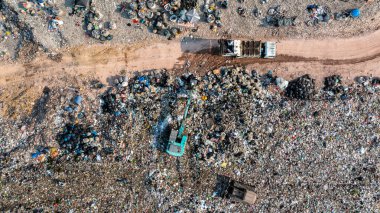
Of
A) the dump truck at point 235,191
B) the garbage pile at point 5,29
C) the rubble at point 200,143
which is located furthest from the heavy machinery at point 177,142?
the garbage pile at point 5,29

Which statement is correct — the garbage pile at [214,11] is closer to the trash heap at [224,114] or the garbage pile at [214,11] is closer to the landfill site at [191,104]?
the landfill site at [191,104]

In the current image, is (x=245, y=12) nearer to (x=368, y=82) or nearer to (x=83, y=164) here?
(x=368, y=82)

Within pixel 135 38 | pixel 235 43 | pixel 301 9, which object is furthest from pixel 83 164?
pixel 301 9

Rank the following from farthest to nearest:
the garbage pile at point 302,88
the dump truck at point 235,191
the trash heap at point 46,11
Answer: the garbage pile at point 302,88
the trash heap at point 46,11
the dump truck at point 235,191

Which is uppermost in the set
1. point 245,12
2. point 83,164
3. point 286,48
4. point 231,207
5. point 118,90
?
point 245,12

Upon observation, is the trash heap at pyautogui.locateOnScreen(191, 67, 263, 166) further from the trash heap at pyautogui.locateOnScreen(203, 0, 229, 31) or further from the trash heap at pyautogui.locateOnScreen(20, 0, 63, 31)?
the trash heap at pyautogui.locateOnScreen(20, 0, 63, 31)

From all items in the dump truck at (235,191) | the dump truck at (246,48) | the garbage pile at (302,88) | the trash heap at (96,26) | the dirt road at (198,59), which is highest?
the trash heap at (96,26)

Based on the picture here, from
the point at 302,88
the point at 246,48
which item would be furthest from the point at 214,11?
the point at 302,88
